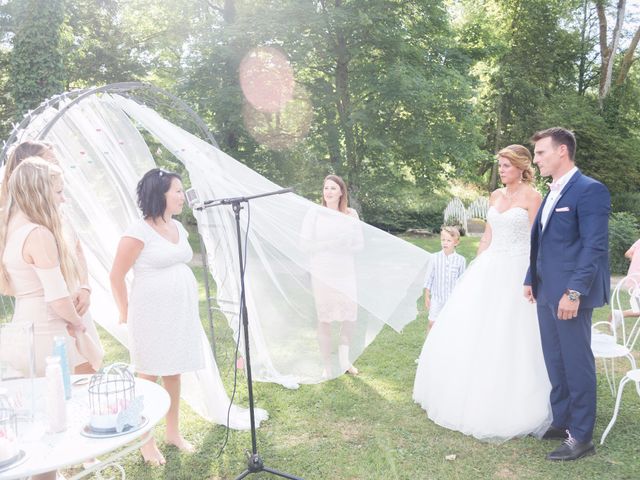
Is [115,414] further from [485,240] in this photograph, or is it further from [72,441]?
[485,240]

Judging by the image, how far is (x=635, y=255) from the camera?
233 inches

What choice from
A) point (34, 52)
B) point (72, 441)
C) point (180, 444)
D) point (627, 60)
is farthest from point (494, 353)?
point (627, 60)

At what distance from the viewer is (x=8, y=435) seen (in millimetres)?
1883

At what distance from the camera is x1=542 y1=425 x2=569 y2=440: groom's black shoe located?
3.65 meters

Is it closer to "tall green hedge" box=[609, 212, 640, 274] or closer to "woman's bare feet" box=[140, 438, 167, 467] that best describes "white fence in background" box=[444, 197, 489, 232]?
"tall green hedge" box=[609, 212, 640, 274]

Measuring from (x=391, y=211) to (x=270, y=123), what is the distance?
4.30 meters

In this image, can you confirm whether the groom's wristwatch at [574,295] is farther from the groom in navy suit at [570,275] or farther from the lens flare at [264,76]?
the lens flare at [264,76]

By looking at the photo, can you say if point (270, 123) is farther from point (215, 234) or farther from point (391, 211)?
point (215, 234)

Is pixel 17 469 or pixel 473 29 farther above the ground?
pixel 473 29

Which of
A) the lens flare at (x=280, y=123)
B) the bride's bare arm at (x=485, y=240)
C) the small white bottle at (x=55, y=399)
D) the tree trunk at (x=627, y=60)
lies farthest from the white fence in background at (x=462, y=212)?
the small white bottle at (x=55, y=399)

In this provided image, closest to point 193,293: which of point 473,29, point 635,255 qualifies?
point 635,255

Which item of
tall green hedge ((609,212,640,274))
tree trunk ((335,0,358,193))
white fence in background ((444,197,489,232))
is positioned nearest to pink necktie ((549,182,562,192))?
tall green hedge ((609,212,640,274))

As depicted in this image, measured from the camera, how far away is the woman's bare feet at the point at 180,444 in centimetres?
361

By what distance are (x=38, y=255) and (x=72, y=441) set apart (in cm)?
95
